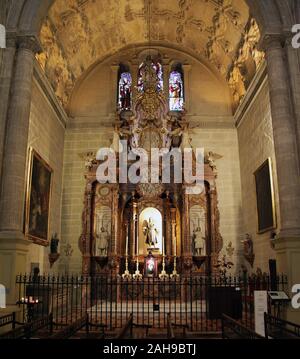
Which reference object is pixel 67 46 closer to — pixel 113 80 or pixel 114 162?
pixel 113 80

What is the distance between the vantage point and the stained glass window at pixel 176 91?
20.0 metres

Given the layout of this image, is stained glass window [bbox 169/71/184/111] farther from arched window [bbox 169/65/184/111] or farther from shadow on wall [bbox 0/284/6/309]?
shadow on wall [bbox 0/284/6/309]

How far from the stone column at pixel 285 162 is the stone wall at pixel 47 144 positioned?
8.43 meters

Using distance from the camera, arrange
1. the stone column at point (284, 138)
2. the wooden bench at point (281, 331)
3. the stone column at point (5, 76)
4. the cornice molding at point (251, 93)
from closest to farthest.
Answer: the wooden bench at point (281, 331) → the stone column at point (284, 138) → the stone column at point (5, 76) → the cornice molding at point (251, 93)

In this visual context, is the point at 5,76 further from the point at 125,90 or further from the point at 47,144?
the point at 125,90

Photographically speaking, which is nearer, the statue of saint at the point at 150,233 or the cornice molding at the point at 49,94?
the cornice molding at the point at 49,94

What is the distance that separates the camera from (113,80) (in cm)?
2031

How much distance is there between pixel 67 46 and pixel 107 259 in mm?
10039

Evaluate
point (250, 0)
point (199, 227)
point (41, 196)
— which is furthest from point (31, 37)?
point (199, 227)

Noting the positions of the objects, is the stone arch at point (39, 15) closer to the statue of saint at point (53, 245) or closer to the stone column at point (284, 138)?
the stone column at point (284, 138)

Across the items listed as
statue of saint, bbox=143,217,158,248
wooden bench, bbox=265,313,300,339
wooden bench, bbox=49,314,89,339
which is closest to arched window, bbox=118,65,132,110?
statue of saint, bbox=143,217,158,248

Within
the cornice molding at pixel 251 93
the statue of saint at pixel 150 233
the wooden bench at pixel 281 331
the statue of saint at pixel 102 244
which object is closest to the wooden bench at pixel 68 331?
the wooden bench at pixel 281 331

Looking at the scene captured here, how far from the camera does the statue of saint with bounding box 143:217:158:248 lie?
1795cm

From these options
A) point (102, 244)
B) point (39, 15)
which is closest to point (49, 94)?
point (39, 15)
